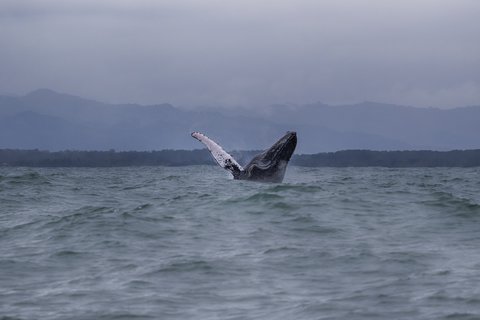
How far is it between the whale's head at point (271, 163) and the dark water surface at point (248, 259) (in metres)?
3.02

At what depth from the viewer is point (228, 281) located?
12.4m

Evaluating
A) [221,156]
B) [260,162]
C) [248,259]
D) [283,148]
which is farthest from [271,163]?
[248,259]

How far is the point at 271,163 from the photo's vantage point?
2669cm

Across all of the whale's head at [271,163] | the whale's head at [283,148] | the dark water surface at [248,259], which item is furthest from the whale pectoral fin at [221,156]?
the dark water surface at [248,259]

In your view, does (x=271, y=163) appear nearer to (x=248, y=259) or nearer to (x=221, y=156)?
(x=221, y=156)

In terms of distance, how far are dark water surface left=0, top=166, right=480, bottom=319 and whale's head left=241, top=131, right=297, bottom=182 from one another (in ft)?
9.92

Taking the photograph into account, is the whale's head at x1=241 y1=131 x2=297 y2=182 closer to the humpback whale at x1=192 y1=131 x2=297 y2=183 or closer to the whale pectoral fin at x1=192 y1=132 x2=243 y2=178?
the humpback whale at x1=192 y1=131 x2=297 y2=183

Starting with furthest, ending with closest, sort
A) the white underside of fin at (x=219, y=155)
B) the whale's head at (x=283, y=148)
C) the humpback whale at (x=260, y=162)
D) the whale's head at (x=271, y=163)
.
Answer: the white underside of fin at (x=219, y=155)
the humpback whale at (x=260, y=162)
the whale's head at (x=271, y=163)
the whale's head at (x=283, y=148)

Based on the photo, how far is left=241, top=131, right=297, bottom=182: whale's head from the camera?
25.7 metres

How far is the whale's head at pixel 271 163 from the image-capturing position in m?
25.7

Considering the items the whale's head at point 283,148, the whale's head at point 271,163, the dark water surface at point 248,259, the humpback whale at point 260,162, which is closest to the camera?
the dark water surface at point 248,259

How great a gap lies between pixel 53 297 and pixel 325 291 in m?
3.53

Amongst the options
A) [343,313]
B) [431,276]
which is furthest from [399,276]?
[343,313]

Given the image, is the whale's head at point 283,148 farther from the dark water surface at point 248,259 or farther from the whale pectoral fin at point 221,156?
the dark water surface at point 248,259
